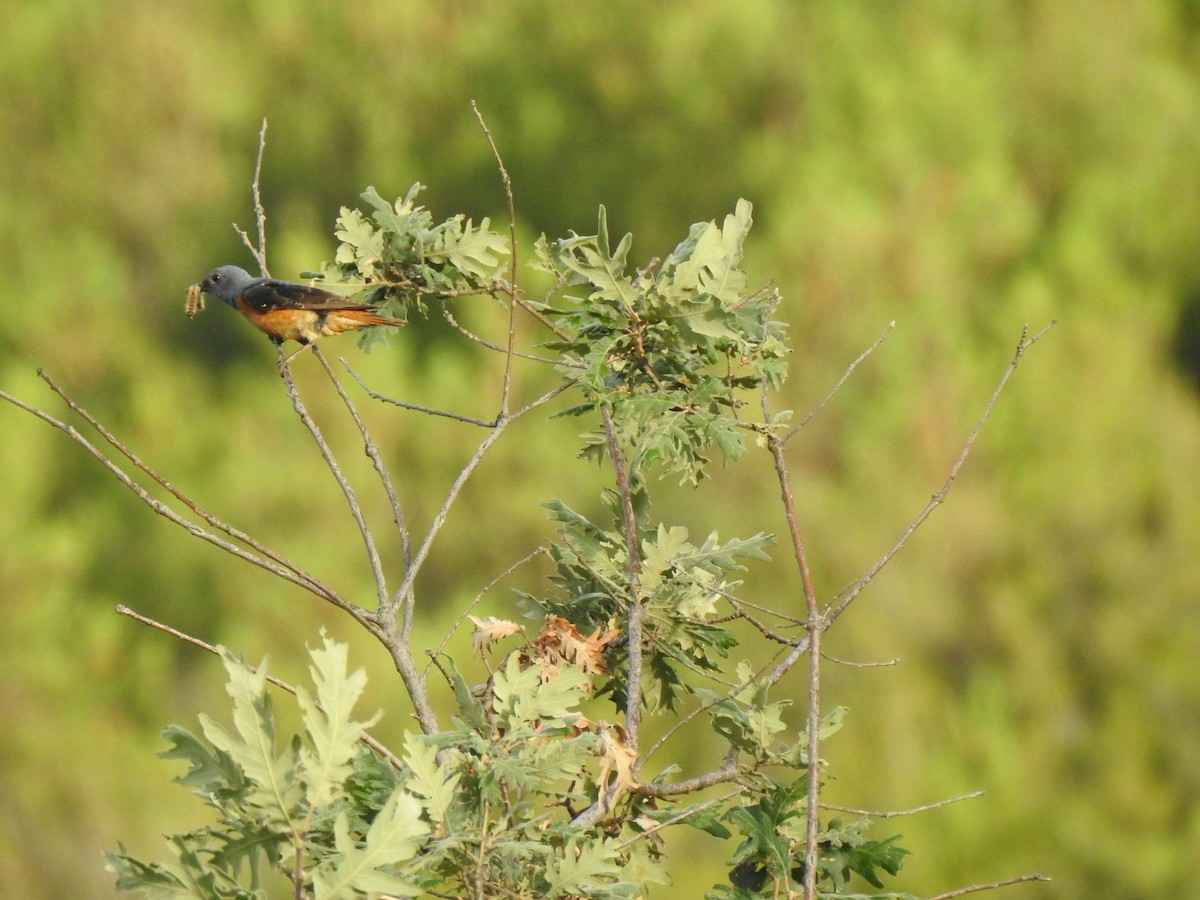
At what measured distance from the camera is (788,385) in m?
8.78

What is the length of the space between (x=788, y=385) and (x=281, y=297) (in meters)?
6.89

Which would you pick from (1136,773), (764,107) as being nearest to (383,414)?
(764,107)

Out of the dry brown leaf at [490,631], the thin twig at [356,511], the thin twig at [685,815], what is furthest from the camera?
the dry brown leaf at [490,631]

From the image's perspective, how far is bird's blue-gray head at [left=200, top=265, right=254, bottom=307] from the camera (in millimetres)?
2277

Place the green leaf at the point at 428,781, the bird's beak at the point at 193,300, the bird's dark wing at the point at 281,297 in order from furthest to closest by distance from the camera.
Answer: the bird's dark wing at the point at 281,297 < the bird's beak at the point at 193,300 < the green leaf at the point at 428,781

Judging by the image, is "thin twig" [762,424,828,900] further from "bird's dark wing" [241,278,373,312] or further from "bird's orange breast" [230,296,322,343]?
"bird's orange breast" [230,296,322,343]

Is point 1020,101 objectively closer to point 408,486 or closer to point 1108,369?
point 1108,369

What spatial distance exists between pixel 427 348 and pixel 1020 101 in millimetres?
5251

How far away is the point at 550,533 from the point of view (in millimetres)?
8438

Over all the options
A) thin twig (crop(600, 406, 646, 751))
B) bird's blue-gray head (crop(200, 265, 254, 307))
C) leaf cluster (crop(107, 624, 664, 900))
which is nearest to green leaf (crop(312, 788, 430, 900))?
leaf cluster (crop(107, 624, 664, 900))

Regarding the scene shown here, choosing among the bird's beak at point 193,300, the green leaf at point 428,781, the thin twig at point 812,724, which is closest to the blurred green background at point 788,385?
the bird's beak at point 193,300

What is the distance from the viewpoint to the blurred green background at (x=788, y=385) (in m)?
7.93

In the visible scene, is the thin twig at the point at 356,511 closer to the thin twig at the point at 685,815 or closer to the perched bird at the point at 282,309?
the thin twig at the point at 685,815

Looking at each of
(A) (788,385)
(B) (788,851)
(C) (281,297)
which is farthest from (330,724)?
(A) (788,385)
